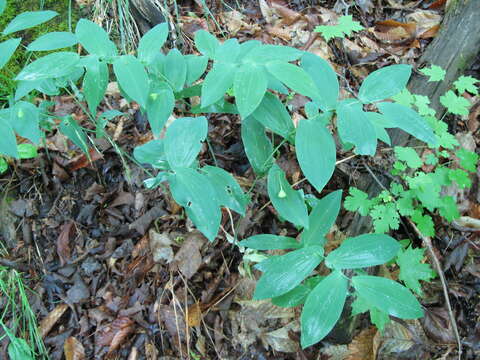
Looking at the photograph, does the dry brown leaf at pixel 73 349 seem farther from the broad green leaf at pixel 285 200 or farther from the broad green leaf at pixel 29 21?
the broad green leaf at pixel 29 21

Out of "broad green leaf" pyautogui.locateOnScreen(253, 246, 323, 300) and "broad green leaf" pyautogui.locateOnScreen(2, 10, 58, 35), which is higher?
"broad green leaf" pyautogui.locateOnScreen(2, 10, 58, 35)

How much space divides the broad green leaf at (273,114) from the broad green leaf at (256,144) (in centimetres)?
12

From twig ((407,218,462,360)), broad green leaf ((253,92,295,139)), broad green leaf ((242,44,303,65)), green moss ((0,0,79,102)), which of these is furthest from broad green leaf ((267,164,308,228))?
green moss ((0,0,79,102))

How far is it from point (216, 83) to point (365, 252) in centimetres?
70

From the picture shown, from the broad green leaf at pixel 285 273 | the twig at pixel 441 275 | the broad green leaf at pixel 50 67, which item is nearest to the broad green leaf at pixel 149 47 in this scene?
the broad green leaf at pixel 50 67

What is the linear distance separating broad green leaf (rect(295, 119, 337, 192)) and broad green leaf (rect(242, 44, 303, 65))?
0.22 metres

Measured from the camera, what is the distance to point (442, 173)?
1896 mm

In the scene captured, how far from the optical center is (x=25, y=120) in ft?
4.38

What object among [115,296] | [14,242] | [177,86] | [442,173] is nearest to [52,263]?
[14,242]

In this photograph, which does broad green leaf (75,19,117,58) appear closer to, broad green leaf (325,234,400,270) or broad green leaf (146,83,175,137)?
broad green leaf (146,83,175,137)

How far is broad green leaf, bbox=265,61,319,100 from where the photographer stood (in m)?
1.06

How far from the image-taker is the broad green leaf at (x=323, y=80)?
117cm

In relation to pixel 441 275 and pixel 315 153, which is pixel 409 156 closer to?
pixel 441 275

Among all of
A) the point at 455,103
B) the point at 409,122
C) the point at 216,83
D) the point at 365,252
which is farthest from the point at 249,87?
the point at 455,103
